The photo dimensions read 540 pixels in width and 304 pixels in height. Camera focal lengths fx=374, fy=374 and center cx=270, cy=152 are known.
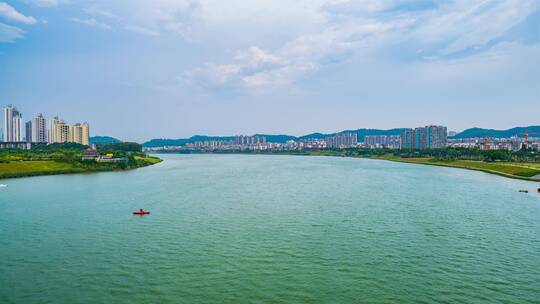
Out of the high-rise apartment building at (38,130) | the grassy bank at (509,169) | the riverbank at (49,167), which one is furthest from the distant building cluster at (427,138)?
the high-rise apartment building at (38,130)

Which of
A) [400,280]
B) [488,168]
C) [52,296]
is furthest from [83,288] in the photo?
[488,168]

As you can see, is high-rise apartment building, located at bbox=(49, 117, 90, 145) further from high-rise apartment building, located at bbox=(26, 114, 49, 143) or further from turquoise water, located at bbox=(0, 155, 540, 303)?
turquoise water, located at bbox=(0, 155, 540, 303)

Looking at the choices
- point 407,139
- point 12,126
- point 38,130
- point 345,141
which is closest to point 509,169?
point 407,139

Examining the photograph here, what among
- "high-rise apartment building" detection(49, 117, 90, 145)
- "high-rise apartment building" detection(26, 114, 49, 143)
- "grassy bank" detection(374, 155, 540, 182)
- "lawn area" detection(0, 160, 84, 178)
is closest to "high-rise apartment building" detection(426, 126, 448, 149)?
"grassy bank" detection(374, 155, 540, 182)

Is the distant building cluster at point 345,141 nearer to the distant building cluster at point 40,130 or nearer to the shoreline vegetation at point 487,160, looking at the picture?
the shoreline vegetation at point 487,160

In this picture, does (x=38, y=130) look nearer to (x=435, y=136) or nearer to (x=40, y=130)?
(x=40, y=130)

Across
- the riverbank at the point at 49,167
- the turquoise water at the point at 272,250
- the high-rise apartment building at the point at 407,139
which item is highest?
the high-rise apartment building at the point at 407,139
